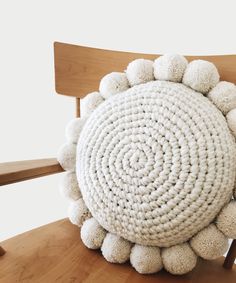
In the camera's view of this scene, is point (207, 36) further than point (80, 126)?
A: Yes

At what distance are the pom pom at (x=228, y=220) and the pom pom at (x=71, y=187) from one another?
26cm

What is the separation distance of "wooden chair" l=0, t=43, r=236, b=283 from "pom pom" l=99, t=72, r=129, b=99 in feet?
0.32

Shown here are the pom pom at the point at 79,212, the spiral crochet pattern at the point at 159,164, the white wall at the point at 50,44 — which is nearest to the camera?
the spiral crochet pattern at the point at 159,164

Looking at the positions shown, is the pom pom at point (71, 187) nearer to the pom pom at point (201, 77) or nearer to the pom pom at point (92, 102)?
the pom pom at point (92, 102)

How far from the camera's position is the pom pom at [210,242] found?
0.53m

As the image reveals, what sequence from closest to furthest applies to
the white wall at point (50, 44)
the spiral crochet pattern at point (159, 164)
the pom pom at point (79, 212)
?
the spiral crochet pattern at point (159, 164) < the pom pom at point (79, 212) < the white wall at point (50, 44)

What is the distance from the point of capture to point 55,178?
1070 mm

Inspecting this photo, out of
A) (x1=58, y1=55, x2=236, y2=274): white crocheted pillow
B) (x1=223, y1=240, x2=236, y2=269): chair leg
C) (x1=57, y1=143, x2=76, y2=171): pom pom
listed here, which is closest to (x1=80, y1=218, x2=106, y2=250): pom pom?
(x1=58, y1=55, x2=236, y2=274): white crocheted pillow

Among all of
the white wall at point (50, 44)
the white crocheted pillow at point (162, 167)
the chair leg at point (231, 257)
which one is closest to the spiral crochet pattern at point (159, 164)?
the white crocheted pillow at point (162, 167)

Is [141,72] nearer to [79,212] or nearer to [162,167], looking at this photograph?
[162,167]

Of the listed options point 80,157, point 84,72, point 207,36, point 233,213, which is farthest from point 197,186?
point 207,36

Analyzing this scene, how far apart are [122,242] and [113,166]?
0.43 feet

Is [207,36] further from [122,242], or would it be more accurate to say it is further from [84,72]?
[122,242]

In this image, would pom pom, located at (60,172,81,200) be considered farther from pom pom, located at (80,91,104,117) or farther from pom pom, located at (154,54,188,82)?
pom pom, located at (154,54,188,82)
